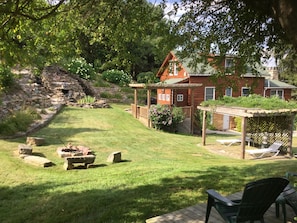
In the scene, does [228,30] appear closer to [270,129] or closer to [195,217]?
[195,217]

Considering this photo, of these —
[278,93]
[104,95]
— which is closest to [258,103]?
[104,95]

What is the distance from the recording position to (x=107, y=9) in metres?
6.15

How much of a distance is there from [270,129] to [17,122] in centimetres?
1350

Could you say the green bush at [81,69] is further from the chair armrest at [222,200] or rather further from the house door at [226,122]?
the chair armrest at [222,200]

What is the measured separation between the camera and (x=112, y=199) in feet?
18.8

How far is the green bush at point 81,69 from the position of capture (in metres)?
28.1

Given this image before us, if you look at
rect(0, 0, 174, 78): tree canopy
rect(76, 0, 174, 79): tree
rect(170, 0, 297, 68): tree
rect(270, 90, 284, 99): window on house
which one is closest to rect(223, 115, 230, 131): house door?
rect(270, 90, 284, 99): window on house

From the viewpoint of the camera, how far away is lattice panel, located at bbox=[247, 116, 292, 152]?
16375 millimetres

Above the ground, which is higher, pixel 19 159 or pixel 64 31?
pixel 64 31

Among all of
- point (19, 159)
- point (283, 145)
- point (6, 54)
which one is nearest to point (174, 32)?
point (6, 54)

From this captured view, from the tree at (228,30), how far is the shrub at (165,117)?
41.3 ft

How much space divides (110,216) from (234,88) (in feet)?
14.4

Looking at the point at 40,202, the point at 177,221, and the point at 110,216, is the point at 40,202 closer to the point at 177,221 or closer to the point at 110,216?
the point at 110,216

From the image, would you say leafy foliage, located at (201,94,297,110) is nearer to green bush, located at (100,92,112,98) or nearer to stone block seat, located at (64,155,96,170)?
stone block seat, located at (64,155,96,170)
